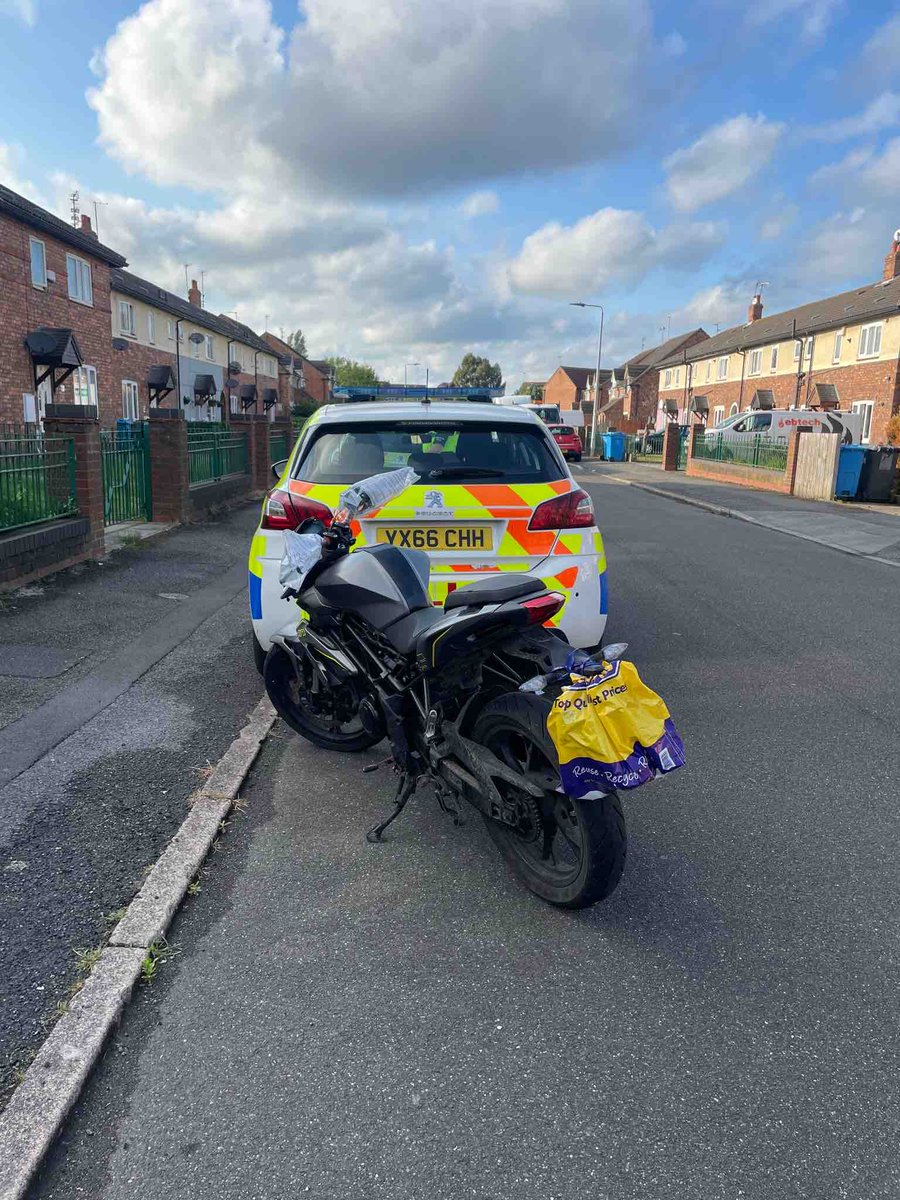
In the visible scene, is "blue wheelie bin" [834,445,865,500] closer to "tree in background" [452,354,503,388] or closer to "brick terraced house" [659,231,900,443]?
"brick terraced house" [659,231,900,443]

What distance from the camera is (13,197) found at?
74.9ft

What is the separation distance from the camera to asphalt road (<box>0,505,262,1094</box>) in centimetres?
283

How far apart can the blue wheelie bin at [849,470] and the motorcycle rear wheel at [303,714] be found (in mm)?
18137

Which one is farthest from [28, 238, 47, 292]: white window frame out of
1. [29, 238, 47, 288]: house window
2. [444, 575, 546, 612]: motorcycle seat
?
[444, 575, 546, 612]: motorcycle seat

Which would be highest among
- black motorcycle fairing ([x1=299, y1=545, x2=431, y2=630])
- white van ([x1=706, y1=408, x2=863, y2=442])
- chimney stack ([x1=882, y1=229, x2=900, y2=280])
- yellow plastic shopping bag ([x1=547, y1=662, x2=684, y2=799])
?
chimney stack ([x1=882, y1=229, x2=900, y2=280])

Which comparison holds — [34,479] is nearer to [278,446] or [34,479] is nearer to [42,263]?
[278,446]

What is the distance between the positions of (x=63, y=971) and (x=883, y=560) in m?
11.5

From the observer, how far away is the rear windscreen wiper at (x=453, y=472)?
185 inches

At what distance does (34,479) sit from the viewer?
8617mm

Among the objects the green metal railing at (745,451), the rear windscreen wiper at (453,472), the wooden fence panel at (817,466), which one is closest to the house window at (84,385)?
the green metal railing at (745,451)

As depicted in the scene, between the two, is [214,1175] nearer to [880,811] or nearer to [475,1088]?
[475,1088]

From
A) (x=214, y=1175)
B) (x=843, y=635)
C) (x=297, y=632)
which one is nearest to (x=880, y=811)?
(x=297, y=632)

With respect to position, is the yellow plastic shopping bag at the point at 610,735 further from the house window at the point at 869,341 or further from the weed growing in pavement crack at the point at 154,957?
the house window at the point at 869,341

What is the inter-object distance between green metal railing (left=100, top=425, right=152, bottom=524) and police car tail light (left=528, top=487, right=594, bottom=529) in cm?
830
